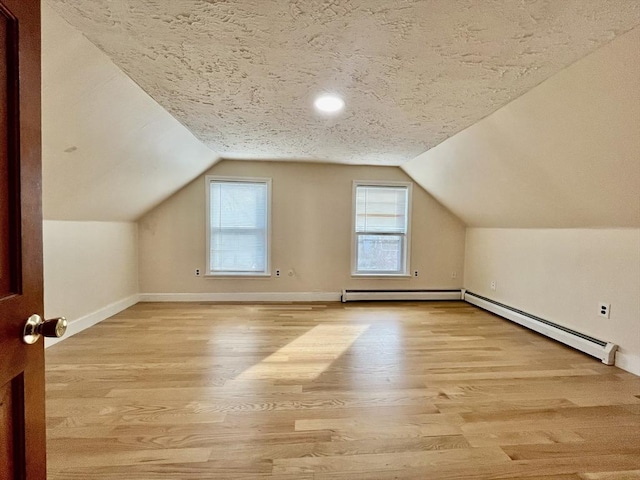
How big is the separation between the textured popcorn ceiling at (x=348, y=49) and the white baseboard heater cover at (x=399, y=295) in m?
2.78

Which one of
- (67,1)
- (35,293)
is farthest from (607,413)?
(67,1)

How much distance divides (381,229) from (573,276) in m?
2.41

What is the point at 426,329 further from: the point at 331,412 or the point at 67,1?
the point at 67,1

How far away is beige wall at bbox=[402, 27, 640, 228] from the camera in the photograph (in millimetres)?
1640

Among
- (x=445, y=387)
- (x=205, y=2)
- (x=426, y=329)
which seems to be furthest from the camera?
(x=426, y=329)

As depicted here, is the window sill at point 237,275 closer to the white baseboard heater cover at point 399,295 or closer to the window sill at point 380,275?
the white baseboard heater cover at point 399,295

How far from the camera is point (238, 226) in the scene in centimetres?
454

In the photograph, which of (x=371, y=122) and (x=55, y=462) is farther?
(x=371, y=122)

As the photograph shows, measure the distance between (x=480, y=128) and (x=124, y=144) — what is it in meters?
3.09

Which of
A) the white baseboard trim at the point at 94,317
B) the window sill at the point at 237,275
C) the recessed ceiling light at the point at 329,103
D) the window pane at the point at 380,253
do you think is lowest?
the white baseboard trim at the point at 94,317

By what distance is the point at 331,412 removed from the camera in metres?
1.87

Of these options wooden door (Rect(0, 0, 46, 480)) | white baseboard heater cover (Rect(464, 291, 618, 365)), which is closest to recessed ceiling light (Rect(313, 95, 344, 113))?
wooden door (Rect(0, 0, 46, 480))

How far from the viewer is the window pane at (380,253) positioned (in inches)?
187

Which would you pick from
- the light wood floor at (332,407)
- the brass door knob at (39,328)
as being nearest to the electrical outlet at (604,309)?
the light wood floor at (332,407)
